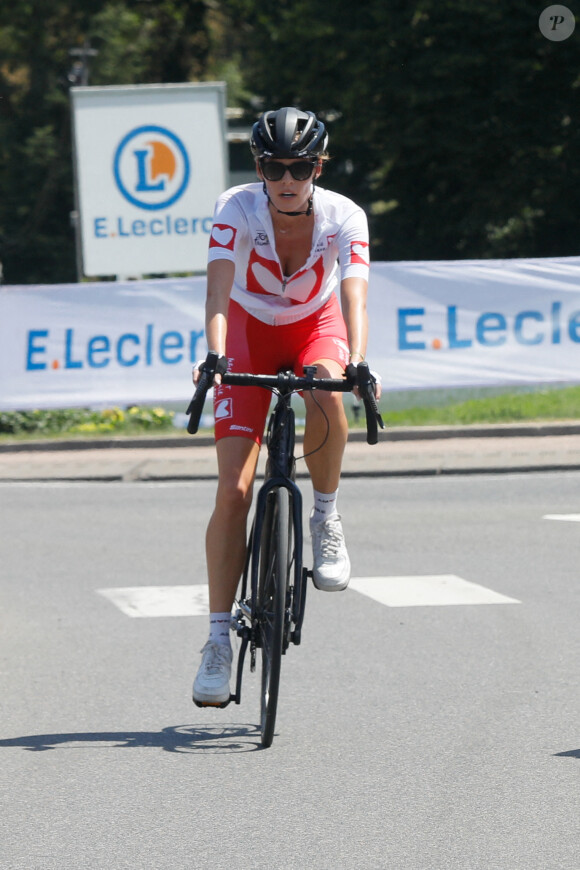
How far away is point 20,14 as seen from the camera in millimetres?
50781

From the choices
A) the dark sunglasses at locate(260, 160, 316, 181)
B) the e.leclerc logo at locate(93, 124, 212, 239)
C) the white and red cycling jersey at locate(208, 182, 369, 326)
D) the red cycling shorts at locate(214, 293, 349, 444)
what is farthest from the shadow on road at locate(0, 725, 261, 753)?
the e.leclerc logo at locate(93, 124, 212, 239)

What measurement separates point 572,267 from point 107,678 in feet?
35.0

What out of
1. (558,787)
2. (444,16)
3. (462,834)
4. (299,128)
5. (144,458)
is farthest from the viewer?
(444,16)

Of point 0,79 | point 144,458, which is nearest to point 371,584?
point 144,458

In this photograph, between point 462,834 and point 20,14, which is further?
point 20,14

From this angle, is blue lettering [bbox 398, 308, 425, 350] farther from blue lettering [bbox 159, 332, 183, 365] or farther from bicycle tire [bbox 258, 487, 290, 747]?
bicycle tire [bbox 258, 487, 290, 747]

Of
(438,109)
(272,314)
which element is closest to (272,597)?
(272,314)

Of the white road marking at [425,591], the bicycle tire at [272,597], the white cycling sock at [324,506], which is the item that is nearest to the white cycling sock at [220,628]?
the bicycle tire at [272,597]

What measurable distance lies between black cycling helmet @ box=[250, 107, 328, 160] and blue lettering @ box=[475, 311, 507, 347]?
10914mm

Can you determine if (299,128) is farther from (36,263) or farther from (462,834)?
(36,263)

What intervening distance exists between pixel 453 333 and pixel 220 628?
1088 cm

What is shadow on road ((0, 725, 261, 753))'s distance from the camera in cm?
551

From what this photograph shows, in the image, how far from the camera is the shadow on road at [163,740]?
18.1 ft

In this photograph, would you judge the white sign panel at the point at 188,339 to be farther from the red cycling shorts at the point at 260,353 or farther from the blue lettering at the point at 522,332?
the red cycling shorts at the point at 260,353
